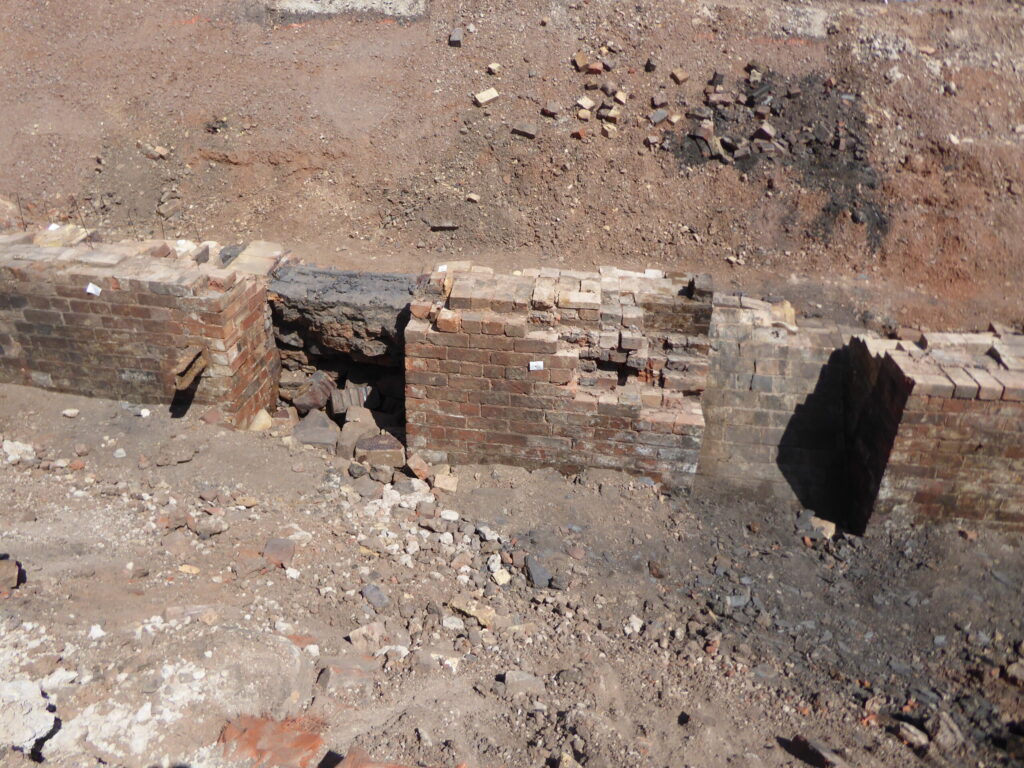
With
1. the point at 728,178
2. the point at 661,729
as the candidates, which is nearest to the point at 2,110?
the point at 728,178

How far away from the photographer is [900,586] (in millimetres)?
5941

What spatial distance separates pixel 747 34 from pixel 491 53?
489 cm

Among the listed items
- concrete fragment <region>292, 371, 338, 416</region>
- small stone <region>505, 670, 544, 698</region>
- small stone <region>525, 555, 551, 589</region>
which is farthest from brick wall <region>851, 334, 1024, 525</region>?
concrete fragment <region>292, 371, 338, 416</region>

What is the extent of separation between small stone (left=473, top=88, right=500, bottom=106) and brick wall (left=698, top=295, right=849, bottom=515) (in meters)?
7.57

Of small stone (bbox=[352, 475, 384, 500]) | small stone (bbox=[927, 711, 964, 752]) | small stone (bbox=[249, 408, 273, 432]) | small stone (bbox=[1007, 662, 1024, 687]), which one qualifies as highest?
small stone (bbox=[927, 711, 964, 752])

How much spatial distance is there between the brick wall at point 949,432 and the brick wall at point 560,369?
1.65 metres

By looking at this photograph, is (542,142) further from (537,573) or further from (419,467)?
(537,573)

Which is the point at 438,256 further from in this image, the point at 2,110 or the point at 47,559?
the point at 2,110

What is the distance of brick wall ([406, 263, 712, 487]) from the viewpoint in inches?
236

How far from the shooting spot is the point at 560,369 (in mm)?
6012

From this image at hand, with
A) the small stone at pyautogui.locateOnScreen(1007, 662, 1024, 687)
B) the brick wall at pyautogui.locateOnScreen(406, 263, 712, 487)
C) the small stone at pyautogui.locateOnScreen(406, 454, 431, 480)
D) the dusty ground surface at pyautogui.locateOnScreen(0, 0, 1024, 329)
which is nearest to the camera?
the small stone at pyautogui.locateOnScreen(1007, 662, 1024, 687)

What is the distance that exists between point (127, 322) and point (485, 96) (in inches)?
328

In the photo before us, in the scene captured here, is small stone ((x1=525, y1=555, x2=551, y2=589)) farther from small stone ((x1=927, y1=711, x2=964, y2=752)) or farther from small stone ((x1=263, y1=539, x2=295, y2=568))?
small stone ((x1=927, y1=711, x2=964, y2=752))

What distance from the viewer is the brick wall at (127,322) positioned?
657 centimetres
